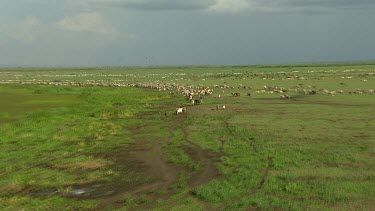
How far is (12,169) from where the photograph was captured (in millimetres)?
17672

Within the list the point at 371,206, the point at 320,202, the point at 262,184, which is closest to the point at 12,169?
the point at 262,184

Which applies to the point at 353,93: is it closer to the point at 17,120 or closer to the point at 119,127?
the point at 119,127

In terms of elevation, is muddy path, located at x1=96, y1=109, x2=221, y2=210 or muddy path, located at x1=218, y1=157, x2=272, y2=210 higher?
muddy path, located at x1=218, y1=157, x2=272, y2=210

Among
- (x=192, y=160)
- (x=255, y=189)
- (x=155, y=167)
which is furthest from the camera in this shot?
(x=192, y=160)

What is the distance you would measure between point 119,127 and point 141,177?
1251 cm

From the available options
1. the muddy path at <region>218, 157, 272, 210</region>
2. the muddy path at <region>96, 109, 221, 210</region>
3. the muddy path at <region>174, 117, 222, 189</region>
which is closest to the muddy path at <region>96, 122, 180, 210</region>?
the muddy path at <region>96, 109, 221, 210</region>

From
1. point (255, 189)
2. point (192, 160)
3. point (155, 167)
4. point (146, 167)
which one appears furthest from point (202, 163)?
point (255, 189)

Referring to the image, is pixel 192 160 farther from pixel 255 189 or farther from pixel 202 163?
pixel 255 189

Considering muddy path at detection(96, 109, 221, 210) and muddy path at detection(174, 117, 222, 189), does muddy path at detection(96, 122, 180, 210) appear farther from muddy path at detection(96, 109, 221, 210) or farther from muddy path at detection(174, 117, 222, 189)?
muddy path at detection(174, 117, 222, 189)

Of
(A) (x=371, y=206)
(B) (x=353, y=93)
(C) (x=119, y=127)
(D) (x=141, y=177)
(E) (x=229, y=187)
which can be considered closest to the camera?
(A) (x=371, y=206)

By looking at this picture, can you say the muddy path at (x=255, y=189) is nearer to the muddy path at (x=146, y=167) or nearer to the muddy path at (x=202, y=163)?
the muddy path at (x=202, y=163)

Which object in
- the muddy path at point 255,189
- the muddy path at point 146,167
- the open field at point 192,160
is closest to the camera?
the muddy path at point 255,189

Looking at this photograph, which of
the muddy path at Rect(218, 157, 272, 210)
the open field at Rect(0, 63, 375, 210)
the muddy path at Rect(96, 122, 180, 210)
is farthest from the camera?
the muddy path at Rect(96, 122, 180, 210)

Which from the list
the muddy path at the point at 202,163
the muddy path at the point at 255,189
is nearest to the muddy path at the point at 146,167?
the muddy path at the point at 202,163
